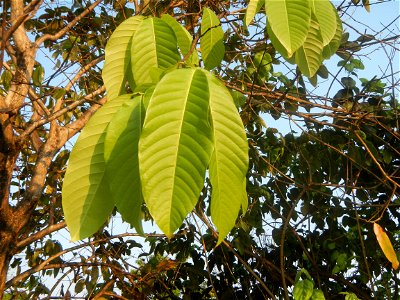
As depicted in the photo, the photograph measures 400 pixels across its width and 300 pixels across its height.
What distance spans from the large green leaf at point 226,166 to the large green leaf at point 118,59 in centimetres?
24

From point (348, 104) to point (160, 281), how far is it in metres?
1.25

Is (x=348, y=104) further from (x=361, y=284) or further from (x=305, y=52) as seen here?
(x=305, y=52)

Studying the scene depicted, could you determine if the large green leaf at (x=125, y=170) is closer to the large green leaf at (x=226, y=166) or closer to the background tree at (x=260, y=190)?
the large green leaf at (x=226, y=166)

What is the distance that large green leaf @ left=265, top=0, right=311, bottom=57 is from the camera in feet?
1.89

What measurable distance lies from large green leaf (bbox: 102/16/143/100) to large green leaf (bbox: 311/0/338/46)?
24 cm

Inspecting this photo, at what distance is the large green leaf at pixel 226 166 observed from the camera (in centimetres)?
47

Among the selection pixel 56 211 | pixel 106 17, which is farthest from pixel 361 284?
pixel 106 17

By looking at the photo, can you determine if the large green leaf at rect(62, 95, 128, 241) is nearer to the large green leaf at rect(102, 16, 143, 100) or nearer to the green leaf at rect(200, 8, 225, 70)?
the large green leaf at rect(102, 16, 143, 100)

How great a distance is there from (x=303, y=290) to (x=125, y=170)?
5.39 feet

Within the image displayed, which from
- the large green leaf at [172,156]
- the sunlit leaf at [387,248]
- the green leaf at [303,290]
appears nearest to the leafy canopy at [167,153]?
the large green leaf at [172,156]

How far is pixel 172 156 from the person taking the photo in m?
0.45

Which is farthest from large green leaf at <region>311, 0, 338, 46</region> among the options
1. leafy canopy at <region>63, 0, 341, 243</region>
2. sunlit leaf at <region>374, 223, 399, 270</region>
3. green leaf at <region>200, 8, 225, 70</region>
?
sunlit leaf at <region>374, 223, 399, 270</region>

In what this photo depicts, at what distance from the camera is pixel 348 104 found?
2588mm

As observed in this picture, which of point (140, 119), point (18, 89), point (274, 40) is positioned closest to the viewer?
point (140, 119)
